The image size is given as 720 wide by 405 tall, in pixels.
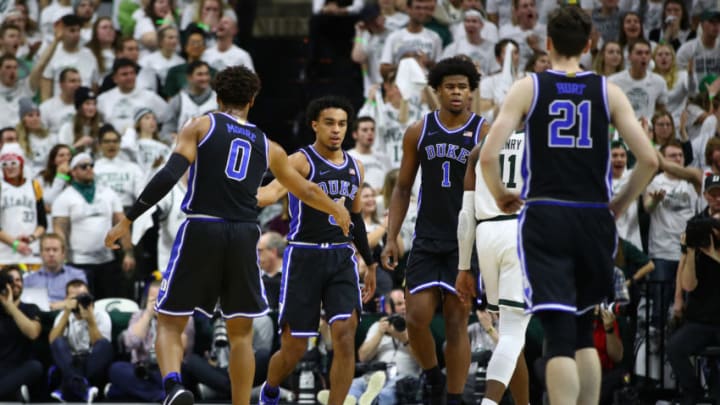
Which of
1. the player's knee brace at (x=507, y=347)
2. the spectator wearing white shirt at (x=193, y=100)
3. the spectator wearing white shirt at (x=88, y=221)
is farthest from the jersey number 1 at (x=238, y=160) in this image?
the spectator wearing white shirt at (x=193, y=100)

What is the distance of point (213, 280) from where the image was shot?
7648mm

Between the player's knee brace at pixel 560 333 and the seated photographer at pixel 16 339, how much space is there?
7244mm

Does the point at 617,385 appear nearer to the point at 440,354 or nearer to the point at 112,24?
the point at 440,354

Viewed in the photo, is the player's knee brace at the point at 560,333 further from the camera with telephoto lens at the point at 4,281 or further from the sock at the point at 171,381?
the camera with telephoto lens at the point at 4,281

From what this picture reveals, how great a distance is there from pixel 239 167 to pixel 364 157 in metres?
6.33

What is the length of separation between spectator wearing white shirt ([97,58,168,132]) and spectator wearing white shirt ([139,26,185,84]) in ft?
2.36

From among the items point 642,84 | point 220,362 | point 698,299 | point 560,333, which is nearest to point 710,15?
point 642,84

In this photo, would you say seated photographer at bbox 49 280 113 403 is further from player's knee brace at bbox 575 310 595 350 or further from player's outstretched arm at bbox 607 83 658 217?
player's outstretched arm at bbox 607 83 658 217

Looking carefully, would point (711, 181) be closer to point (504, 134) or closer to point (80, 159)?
point (504, 134)

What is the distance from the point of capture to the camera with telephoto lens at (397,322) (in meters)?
11.5

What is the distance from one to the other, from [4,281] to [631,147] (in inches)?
301

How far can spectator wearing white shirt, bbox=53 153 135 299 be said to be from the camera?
43.7 ft

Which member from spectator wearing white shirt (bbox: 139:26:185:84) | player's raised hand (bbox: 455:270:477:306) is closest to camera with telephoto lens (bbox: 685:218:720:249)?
player's raised hand (bbox: 455:270:477:306)

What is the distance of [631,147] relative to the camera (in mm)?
6027
